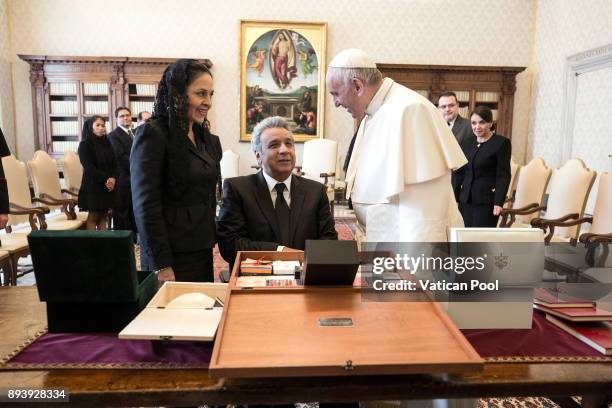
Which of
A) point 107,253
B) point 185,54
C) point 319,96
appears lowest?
point 107,253

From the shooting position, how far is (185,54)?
925 cm

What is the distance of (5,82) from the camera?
889cm

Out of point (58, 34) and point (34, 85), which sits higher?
point (58, 34)

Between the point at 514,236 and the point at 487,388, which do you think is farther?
the point at 514,236

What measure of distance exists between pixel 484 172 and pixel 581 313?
3175mm

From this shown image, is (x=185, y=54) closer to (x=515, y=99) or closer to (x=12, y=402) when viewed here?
(x=515, y=99)

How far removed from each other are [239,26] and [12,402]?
9062mm

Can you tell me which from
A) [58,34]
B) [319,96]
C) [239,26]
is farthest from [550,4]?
[58,34]

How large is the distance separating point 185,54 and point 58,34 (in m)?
2.47

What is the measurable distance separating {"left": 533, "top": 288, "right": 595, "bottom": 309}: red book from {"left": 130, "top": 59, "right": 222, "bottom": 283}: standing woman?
1.44m

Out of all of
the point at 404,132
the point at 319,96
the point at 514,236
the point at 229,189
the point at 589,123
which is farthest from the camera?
the point at 319,96

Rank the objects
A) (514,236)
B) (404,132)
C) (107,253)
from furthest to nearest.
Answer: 1. (404,132)
2. (514,236)
3. (107,253)

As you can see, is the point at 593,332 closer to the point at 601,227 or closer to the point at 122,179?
the point at 601,227

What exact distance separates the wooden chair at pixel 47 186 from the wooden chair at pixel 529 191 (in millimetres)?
4817
